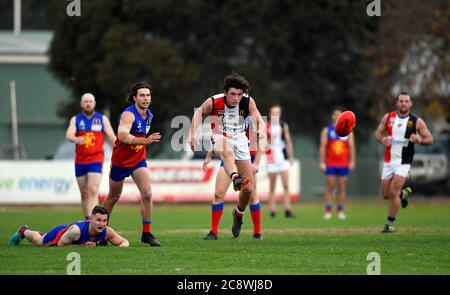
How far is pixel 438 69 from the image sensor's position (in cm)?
3981

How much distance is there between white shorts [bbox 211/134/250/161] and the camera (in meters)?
15.3

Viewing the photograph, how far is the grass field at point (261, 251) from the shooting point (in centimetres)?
1188

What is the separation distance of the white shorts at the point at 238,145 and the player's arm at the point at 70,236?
2.45 meters

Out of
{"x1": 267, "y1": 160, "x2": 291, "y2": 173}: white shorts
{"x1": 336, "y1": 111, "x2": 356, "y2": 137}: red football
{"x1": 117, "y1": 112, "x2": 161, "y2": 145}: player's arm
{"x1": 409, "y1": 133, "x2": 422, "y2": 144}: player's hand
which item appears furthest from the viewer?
{"x1": 267, "y1": 160, "x2": 291, "y2": 173}: white shorts

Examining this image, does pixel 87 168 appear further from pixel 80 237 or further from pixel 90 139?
pixel 80 237

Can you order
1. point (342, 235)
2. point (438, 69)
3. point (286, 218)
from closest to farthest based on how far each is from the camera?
point (342, 235)
point (286, 218)
point (438, 69)

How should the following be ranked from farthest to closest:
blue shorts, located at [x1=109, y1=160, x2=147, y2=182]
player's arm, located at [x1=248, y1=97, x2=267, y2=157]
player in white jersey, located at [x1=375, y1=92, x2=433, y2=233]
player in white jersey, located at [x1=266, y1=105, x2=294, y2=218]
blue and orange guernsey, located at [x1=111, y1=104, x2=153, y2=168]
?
player in white jersey, located at [x1=266, y1=105, x2=294, y2=218] < player in white jersey, located at [x1=375, y1=92, x2=433, y2=233] < player's arm, located at [x1=248, y1=97, x2=267, y2=157] < blue shorts, located at [x1=109, y1=160, x2=147, y2=182] < blue and orange guernsey, located at [x1=111, y1=104, x2=153, y2=168]

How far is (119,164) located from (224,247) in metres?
1.91

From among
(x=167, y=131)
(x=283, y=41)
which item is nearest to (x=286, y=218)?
(x=283, y=41)

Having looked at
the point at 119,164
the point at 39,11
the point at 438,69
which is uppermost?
the point at 39,11

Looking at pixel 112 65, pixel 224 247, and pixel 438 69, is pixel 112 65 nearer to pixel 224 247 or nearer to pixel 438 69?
pixel 438 69

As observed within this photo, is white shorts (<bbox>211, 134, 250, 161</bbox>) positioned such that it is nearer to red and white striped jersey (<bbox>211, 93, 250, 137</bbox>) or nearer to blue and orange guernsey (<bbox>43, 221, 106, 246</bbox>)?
red and white striped jersey (<bbox>211, 93, 250, 137</bbox>)

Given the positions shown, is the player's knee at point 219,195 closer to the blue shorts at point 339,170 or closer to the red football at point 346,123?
the red football at point 346,123

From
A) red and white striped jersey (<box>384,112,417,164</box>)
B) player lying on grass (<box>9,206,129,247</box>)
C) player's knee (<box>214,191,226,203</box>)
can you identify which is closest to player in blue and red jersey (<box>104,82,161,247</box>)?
player lying on grass (<box>9,206,129,247</box>)
